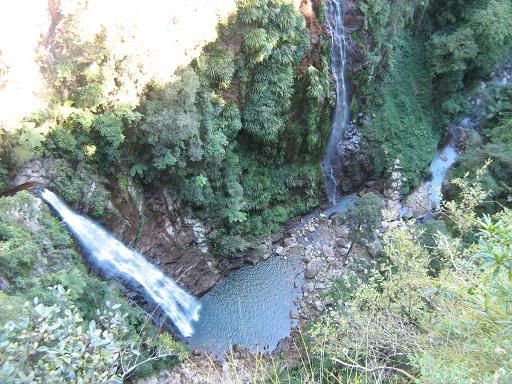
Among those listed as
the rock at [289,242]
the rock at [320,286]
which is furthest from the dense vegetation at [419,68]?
the rock at [320,286]

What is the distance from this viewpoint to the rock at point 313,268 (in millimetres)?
14062

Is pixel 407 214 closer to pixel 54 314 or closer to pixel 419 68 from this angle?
pixel 419 68

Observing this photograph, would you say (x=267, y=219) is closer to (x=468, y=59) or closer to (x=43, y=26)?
(x=43, y=26)

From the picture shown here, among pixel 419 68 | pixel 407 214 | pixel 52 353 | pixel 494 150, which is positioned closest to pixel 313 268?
pixel 407 214

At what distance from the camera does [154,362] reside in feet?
33.6

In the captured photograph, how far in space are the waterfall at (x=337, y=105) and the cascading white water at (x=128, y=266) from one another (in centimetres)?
735

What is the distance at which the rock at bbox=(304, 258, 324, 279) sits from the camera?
14062 mm

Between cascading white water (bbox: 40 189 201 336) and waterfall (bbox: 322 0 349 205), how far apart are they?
7.35m

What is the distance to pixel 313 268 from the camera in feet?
46.4

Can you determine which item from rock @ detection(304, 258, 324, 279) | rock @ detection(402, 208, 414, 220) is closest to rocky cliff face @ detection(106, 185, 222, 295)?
rock @ detection(304, 258, 324, 279)

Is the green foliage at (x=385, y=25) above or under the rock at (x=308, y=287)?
above

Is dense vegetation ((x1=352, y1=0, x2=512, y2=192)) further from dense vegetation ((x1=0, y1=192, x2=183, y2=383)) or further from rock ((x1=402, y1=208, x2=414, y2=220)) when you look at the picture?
dense vegetation ((x1=0, y1=192, x2=183, y2=383))

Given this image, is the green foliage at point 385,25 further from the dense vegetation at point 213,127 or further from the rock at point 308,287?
the rock at point 308,287

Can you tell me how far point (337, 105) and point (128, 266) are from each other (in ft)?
32.1
